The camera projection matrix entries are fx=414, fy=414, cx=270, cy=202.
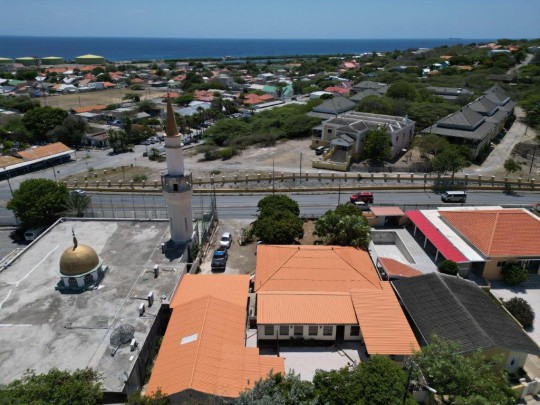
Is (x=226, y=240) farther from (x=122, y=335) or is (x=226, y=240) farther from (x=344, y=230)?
(x=122, y=335)

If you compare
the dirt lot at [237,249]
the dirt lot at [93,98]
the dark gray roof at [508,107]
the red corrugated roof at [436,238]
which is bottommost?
the dirt lot at [93,98]

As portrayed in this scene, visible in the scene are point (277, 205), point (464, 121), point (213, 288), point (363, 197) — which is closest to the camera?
point (213, 288)

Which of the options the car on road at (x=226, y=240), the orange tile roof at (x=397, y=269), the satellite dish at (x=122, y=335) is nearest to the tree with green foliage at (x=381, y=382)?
the orange tile roof at (x=397, y=269)

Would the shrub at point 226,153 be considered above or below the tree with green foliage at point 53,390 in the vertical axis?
below

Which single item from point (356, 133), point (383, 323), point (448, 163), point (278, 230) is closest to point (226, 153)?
point (356, 133)

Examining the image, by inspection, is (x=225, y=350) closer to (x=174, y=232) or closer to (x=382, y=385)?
(x=382, y=385)

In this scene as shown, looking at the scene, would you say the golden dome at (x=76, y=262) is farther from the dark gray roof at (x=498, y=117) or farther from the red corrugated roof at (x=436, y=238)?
the dark gray roof at (x=498, y=117)

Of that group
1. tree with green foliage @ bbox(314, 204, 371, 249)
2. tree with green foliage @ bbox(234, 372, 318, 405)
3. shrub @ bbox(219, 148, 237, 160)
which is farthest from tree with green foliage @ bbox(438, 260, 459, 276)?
shrub @ bbox(219, 148, 237, 160)
